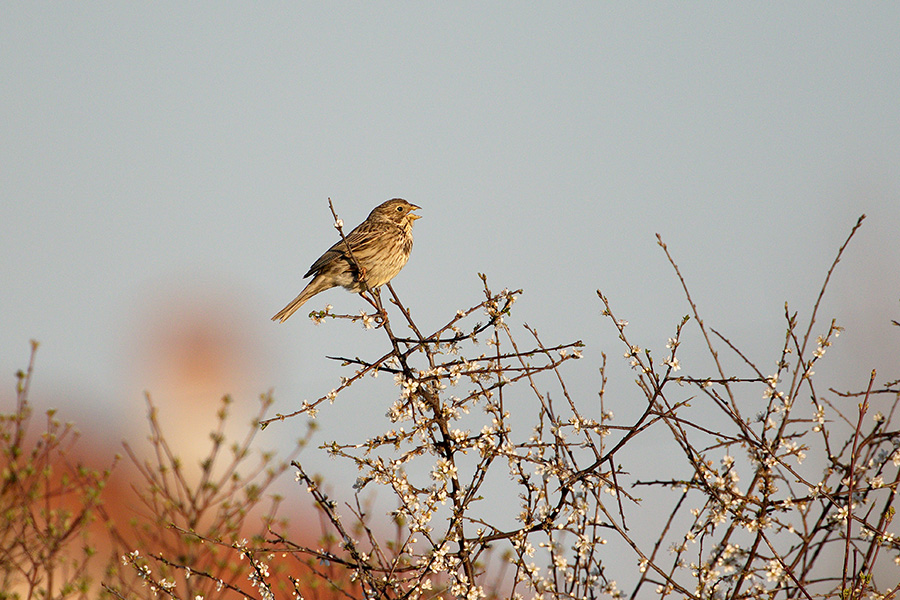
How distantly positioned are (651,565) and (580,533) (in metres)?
0.62

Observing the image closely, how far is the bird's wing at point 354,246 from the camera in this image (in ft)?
25.4

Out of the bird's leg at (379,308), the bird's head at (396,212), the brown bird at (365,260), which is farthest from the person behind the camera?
the bird's head at (396,212)

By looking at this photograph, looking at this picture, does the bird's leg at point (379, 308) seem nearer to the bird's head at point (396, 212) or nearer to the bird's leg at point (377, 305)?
the bird's leg at point (377, 305)

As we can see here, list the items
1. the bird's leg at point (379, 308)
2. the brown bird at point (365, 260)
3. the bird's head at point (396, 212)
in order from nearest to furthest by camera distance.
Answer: the bird's leg at point (379, 308)
the brown bird at point (365, 260)
the bird's head at point (396, 212)

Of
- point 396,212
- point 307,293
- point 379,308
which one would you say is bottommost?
point 379,308

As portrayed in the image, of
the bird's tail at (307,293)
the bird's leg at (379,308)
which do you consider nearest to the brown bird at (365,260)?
the bird's tail at (307,293)

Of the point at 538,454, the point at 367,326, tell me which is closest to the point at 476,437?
the point at 538,454

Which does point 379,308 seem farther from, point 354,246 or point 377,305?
point 354,246

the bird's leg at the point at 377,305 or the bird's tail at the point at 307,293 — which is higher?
the bird's tail at the point at 307,293

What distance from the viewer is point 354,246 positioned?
317 inches

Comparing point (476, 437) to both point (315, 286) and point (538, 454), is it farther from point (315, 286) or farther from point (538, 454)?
point (315, 286)

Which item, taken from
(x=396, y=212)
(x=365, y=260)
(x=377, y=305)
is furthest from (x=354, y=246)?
(x=377, y=305)

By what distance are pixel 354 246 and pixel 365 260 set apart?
0.68 feet

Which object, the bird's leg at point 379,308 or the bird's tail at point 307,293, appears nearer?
the bird's leg at point 379,308
